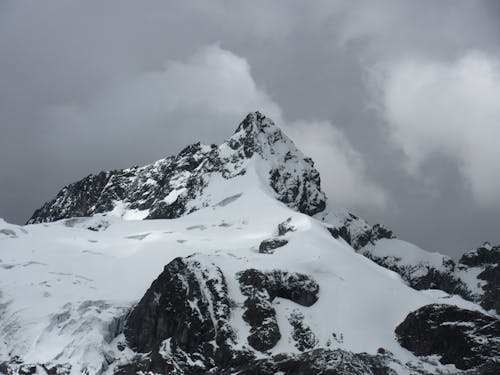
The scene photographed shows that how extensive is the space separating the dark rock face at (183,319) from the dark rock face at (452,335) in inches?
1182

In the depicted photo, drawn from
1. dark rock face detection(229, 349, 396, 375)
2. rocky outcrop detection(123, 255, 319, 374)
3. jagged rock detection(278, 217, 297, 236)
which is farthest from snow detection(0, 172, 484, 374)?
dark rock face detection(229, 349, 396, 375)

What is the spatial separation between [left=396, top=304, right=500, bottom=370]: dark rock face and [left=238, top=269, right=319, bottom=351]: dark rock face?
18113 millimetres

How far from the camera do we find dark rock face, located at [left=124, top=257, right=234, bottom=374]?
125 meters

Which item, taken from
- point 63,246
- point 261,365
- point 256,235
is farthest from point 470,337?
point 63,246

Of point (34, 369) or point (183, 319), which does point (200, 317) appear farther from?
point (34, 369)

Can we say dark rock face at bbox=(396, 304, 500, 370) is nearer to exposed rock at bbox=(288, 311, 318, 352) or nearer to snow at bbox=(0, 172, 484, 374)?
snow at bbox=(0, 172, 484, 374)

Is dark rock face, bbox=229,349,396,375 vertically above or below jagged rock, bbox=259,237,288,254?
below

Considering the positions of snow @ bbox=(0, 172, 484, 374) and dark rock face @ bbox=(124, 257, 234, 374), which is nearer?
dark rock face @ bbox=(124, 257, 234, 374)

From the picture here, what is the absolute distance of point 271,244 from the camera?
535ft

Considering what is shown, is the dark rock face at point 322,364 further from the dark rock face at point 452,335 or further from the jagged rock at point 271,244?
the jagged rock at point 271,244

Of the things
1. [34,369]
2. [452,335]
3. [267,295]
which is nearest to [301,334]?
[267,295]

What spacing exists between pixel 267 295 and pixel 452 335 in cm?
3128

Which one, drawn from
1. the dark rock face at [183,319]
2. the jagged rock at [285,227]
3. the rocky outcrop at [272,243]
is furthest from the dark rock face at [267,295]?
the jagged rock at [285,227]

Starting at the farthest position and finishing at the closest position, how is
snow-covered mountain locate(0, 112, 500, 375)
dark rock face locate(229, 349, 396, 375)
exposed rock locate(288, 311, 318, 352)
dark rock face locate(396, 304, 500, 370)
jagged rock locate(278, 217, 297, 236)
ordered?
jagged rock locate(278, 217, 297, 236) → exposed rock locate(288, 311, 318, 352) → dark rock face locate(396, 304, 500, 370) → snow-covered mountain locate(0, 112, 500, 375) → dark rock face locate(229, 349, 396, 375)
